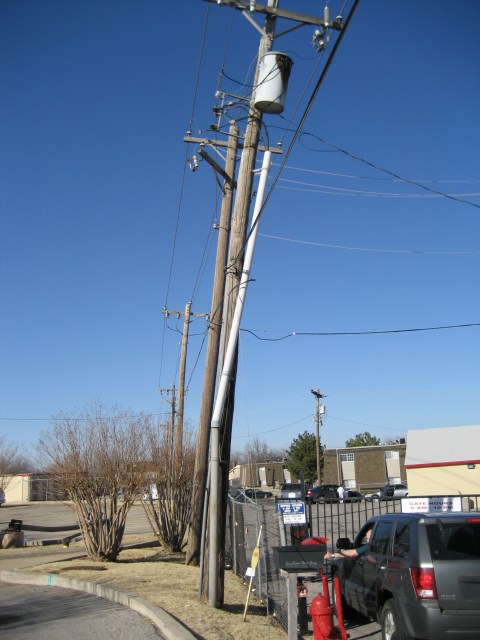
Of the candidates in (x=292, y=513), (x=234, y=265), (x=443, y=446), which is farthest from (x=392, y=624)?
(x=443, y=446)

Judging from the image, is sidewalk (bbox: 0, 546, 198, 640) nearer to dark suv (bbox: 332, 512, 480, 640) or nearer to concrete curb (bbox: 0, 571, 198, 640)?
concrete curb (bbox: 0, 571, 198, 640)

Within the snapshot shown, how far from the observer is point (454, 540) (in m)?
6.25

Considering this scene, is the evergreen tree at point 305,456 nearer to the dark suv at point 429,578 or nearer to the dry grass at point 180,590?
the dry grass at point 180,590

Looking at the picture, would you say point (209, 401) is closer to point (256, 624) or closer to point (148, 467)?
point (148, 467)

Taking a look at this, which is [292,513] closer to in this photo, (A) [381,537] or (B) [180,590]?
(B) [180,590]

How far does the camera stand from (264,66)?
936 centimetres

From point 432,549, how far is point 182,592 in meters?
5.12

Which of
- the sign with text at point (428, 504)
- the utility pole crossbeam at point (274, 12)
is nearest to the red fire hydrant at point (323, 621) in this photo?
the sign with text at point (428, 504)

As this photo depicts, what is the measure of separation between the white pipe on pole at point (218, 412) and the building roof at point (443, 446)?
2115 cm

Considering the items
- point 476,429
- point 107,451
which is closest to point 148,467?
point 107,451

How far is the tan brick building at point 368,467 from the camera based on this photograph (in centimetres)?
6938

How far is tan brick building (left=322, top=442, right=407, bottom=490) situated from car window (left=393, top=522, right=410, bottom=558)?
6443 centimetres

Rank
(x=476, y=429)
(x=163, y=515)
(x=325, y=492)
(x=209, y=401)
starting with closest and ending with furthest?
(x=209, y=401) → (x=163, y=515) → (x=476, y=429) → (x=325, y=492)

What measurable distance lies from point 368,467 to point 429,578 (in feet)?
219
